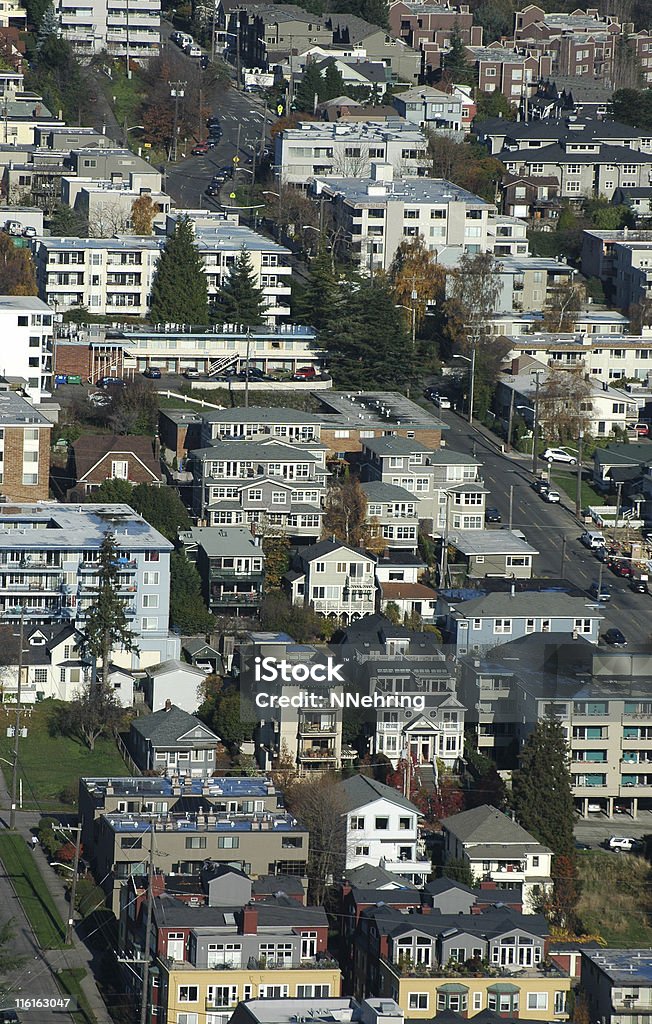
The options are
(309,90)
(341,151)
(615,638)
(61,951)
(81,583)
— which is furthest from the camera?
(309,90)

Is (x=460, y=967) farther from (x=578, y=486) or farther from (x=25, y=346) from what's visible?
(x=25, y=346)

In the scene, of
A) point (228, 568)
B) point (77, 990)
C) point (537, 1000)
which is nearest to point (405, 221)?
point (228, 568)

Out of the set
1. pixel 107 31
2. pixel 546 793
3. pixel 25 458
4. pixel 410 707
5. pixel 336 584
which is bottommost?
pixel 546 793

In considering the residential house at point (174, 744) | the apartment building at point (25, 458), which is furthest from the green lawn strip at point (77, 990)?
the apartment building at point (25, 458)

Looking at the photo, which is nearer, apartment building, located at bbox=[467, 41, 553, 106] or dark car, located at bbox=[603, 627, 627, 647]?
dark car, located at bbox=[603, 627, 627, 647]

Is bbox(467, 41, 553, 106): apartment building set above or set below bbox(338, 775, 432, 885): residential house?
above

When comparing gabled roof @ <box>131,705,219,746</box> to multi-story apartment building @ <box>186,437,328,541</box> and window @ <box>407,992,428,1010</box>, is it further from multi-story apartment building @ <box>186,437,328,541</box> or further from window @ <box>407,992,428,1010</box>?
window @ <box>407,992,428,1010</box>

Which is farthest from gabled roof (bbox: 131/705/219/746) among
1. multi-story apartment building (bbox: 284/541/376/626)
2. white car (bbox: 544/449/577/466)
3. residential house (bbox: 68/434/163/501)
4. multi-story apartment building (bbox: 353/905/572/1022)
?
white car (bbox: 544/449/577/466)

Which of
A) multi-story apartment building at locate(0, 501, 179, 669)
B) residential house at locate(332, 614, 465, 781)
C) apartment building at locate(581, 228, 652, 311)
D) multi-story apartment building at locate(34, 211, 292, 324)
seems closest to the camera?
residential house at locate(332, 614, 465, 781)
